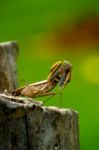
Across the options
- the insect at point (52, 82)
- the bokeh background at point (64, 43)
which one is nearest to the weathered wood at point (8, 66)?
the insect at point (52, 82)

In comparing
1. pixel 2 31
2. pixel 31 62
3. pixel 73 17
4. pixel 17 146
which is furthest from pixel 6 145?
pixel 73 17

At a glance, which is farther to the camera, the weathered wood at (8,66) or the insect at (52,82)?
the weathered wood at (8,66)

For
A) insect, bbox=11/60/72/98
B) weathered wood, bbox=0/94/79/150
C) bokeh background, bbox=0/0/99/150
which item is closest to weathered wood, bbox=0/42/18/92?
insect, bbox=11/60/72/98

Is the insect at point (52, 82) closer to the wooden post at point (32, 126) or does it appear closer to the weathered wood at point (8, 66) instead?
the weathered wood at point (8, 66)

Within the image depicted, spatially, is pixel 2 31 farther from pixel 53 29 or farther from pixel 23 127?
pixel 23 127

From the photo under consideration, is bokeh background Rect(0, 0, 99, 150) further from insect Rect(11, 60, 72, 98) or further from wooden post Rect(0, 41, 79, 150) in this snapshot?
wooden post Rect(0, 41, 79, 150)

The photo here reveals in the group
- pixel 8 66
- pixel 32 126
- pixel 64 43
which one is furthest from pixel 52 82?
pixel 64 43

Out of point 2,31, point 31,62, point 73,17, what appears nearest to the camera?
point 31,62
